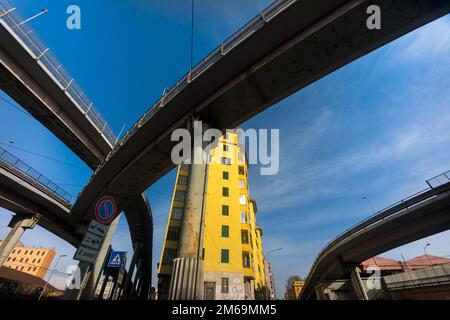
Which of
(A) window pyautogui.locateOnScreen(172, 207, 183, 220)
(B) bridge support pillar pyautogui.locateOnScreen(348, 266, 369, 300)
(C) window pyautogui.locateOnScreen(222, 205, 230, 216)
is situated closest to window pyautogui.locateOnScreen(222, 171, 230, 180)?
(C) window pyautogui.locateOnScreen(222, 205, 230, 216)

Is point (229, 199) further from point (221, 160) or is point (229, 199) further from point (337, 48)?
point (337, 48)

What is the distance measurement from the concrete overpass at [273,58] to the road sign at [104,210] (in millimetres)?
4151

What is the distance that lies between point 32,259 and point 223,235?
95.6 m

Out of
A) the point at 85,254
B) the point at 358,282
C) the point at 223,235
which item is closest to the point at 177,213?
the point at 223,235

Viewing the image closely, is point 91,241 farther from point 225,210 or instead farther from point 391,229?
point 391,229

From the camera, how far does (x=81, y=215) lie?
54.8 feet

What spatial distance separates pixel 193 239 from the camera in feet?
18.9

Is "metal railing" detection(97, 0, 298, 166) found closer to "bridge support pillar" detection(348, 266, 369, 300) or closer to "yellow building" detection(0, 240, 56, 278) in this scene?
"bridge support pillar" detection(348, 266, 369, 300)

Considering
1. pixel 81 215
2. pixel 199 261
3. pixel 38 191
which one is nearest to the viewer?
pixel 199 261

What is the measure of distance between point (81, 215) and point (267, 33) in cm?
1948
